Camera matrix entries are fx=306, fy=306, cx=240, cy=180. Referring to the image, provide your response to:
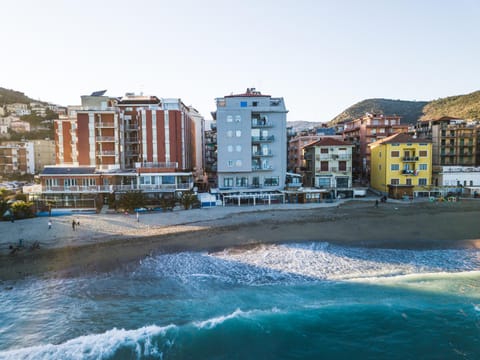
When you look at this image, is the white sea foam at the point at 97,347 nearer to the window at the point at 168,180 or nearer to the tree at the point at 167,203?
the tree at the point at 167,203

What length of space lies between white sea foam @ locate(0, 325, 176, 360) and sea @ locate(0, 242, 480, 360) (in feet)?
0.14

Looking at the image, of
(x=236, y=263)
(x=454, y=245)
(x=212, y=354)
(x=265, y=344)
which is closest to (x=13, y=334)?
(x=212, y=354)

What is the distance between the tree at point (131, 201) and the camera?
3828cm

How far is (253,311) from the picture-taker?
1591cm

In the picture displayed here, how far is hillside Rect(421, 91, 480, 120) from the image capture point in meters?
92.3

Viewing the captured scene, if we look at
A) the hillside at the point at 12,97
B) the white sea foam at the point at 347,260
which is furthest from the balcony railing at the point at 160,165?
the hillside at the point at 12,97

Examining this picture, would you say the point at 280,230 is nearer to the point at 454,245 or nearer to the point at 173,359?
the point at 454,245

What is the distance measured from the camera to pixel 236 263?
875 inches

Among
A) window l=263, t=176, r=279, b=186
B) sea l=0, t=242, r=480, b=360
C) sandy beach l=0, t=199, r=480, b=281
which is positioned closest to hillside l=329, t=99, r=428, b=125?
window l=263, t=176, r=279, b=186

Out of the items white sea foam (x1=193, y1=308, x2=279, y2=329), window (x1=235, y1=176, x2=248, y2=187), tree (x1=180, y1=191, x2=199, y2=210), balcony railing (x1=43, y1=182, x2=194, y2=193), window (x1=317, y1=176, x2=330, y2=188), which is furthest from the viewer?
window (x1=317, y1=176, x2=330, y2=188)

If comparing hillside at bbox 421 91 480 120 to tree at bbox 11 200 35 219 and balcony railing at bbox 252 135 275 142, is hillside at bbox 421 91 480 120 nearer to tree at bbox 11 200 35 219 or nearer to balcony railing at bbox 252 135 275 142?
balcony railing at bbox 252 135 275 142

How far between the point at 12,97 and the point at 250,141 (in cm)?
13546

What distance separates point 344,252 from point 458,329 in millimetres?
9917

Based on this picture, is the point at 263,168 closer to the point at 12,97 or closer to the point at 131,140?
the point at 131,140
